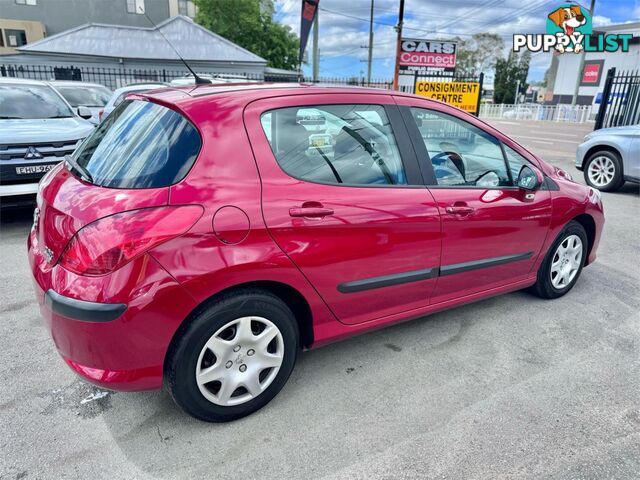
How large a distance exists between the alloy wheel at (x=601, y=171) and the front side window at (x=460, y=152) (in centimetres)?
631

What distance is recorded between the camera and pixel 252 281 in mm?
2275

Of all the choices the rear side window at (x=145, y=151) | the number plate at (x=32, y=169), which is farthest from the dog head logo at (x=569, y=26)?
the rear side window at (x=145, y=151)

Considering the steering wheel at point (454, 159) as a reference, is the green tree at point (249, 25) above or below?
above

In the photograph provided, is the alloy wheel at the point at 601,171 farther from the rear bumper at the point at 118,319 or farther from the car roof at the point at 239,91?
the rear bumper at the point at 118,319

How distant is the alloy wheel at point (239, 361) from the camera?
7.48 feet

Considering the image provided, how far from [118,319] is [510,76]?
7068cm

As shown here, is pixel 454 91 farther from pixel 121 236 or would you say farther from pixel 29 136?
pixel 121 236

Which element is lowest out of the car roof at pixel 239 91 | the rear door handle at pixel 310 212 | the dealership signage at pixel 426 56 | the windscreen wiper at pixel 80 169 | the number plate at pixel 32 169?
the number plate at pixel 32 169

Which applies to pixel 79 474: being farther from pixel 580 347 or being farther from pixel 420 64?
pixel 420 64

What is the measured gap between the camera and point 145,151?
2.29 m

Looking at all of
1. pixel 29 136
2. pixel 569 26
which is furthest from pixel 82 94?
pixel 569 26

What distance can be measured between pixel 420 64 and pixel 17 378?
1193 cm

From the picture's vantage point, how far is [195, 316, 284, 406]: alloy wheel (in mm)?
2279

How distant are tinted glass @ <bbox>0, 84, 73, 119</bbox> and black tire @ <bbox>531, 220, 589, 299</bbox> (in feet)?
21.5
